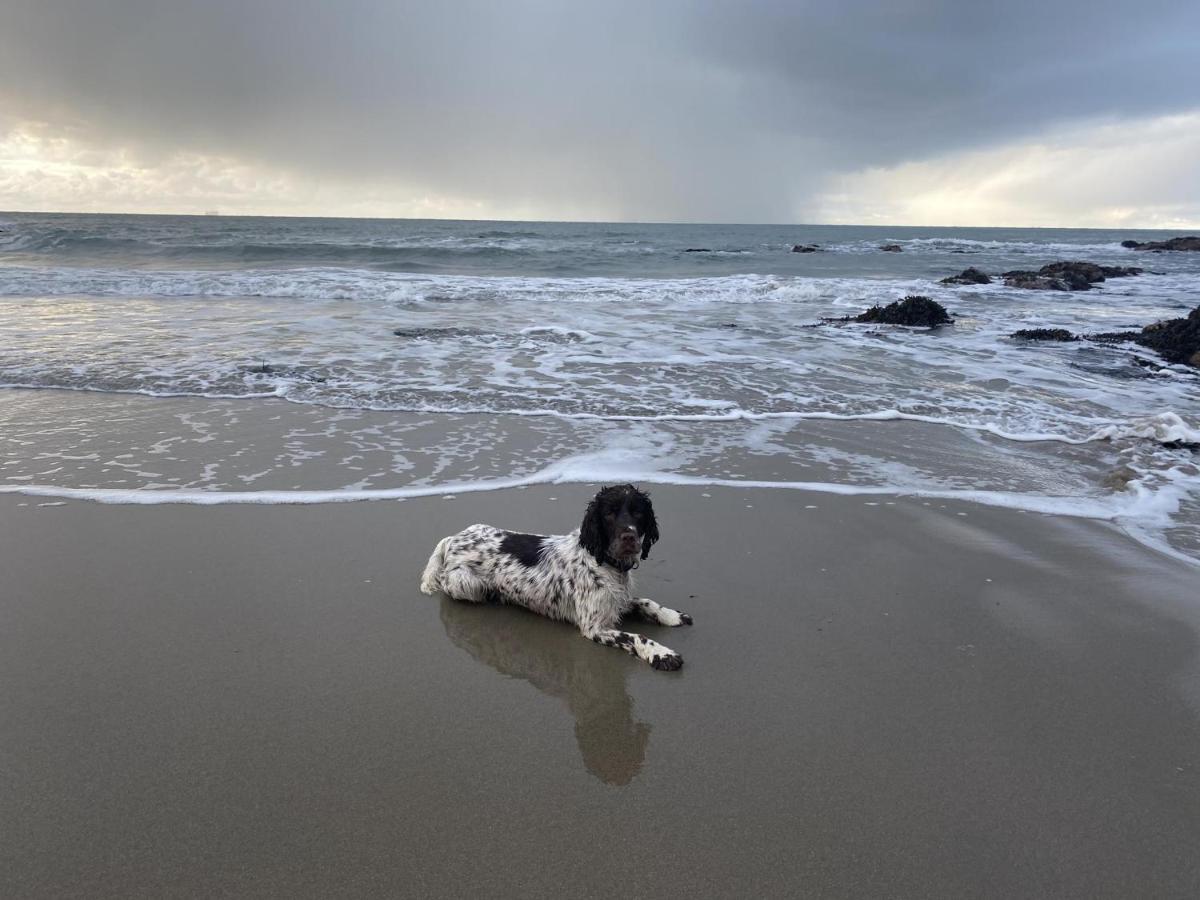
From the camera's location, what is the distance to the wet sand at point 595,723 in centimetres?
248

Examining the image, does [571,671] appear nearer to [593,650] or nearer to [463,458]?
[593,650]

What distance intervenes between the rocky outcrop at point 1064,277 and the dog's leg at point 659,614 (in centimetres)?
2775

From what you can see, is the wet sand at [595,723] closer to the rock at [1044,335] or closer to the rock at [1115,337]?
the rock at [1044,335]

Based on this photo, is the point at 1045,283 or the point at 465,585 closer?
the point at 465,585

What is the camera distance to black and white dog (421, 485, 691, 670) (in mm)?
3855

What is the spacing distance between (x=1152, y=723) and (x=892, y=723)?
112 cm

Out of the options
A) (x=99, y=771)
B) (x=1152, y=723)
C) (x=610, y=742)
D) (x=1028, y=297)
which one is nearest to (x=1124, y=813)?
(x=1152, y=723)

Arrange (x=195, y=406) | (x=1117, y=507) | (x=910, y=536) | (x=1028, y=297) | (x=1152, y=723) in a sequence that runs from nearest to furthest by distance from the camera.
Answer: (x=1152, y=723) → (x=910, y=536) → (x=1117, y=507) → (x=195, y=406) → (x=1028, y=297)

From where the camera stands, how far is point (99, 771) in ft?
9.32

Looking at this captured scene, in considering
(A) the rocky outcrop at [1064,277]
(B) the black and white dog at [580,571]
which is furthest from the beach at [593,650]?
(A) the rocky outcrop at [1064,277]

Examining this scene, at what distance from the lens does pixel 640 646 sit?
3797mm

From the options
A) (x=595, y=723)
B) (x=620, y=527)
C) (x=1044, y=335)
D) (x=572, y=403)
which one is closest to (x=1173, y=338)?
(x=1044, y=335)

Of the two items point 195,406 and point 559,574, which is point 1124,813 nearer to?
point 559,574

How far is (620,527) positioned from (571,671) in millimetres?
741
